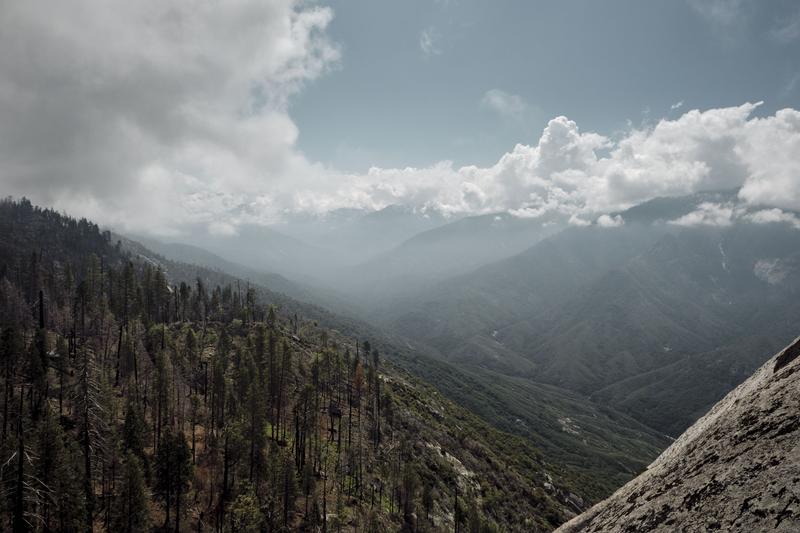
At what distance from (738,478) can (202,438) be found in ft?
308

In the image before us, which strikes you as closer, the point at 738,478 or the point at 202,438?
the point at 738,478

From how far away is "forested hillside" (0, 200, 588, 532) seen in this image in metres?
50.2

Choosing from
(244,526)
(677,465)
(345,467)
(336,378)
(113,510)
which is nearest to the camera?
(677,465)

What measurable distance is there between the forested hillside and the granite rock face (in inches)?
1775

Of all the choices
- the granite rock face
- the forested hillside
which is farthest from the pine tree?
the granite rock face

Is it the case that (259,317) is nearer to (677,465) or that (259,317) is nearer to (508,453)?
(508,453)

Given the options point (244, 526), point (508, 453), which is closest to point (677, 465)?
point (244, 526)

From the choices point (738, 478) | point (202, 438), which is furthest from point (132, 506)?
point (738, 478)

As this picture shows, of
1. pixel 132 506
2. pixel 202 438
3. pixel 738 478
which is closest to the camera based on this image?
pixel 738 478

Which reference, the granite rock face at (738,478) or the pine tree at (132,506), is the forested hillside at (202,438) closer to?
the pine tree at (132,506)

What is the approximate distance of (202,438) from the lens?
83625 millimetres

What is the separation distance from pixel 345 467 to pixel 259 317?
12175cm

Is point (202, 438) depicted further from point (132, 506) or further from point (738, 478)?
point (738, 478)

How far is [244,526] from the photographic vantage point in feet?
184
